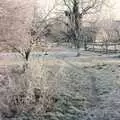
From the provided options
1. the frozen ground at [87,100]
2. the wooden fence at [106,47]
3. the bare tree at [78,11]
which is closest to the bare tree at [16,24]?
the frozen ground at [87,100]

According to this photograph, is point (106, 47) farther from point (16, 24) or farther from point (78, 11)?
point (16, 24)

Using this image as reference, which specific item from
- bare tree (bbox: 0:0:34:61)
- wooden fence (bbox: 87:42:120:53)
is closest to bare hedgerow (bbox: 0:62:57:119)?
bare tree (bbox: 0:0:34:61)

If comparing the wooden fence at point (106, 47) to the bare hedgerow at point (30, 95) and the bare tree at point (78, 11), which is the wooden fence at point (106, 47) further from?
the bare hedgerow at point (30, 95)

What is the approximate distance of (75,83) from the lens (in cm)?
1206

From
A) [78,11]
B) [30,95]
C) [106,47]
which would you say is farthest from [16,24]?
[78,11]

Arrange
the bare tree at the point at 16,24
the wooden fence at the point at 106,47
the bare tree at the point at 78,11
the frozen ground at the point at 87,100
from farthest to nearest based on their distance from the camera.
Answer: the bare tree at the point at 78,11 < the wooden fence at the point at 106,47 < the bare tree at the point at 16,24 < the frozen ground at the point at 87,100

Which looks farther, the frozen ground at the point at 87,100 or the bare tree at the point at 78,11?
the bare tree at the point at 78,11

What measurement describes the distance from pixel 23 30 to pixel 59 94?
3879mm

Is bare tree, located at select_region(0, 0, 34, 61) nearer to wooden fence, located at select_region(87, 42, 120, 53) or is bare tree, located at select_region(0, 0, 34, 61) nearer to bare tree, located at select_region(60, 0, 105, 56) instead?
wooden fence, located at select_region(87, 42, 120, 53)

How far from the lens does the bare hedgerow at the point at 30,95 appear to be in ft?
26.6

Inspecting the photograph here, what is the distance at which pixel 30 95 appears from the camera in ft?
27.6

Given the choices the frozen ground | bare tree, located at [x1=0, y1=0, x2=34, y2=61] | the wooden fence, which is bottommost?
the frozen ground

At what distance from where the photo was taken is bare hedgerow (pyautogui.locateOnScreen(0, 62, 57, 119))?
8.09 meters

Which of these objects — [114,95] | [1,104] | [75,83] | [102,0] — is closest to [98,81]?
[75,83]
